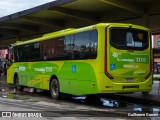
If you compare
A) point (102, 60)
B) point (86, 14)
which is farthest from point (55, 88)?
point (86, 14)

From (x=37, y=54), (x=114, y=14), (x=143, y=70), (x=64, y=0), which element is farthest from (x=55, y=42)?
(x=114, y=14)

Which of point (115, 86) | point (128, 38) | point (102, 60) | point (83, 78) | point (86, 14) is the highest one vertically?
point (86, 14)

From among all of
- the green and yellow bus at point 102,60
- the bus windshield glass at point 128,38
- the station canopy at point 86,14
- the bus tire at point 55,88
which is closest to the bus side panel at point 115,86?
the green and yellow bus at point 102,60

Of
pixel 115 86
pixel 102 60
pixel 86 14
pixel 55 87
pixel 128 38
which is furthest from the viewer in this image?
pixel 86 14

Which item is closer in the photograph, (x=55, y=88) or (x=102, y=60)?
(x=102, y=60)

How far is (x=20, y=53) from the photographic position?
908 inches

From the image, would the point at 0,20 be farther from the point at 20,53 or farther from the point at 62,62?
the point at 62,62

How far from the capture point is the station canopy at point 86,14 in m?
22.4

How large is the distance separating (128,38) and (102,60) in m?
1.51

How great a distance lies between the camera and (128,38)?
15219 millimetres

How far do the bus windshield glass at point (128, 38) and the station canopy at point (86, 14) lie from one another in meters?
6.43

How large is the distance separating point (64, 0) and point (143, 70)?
9.58 m

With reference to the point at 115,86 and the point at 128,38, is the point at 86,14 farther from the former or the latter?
the point at 115,86

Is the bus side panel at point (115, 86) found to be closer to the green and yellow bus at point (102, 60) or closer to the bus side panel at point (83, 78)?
the green and yellow bus at point (102, 60)
